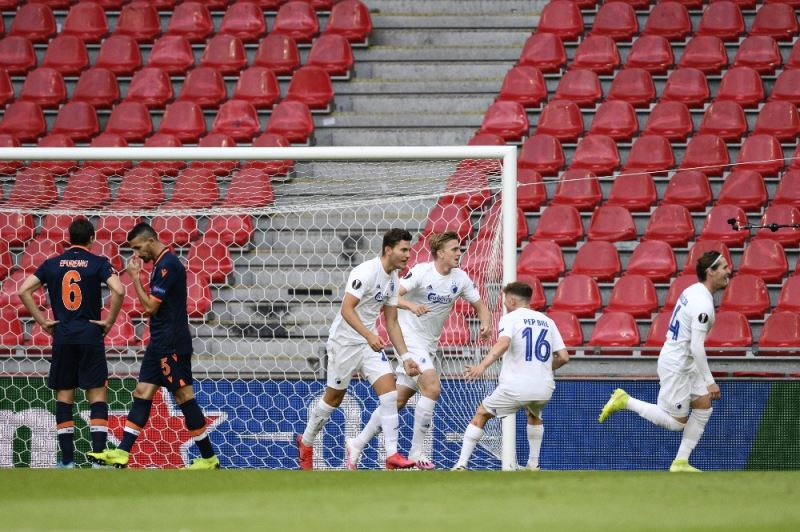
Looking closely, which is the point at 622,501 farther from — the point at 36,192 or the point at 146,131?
the point at 146,131

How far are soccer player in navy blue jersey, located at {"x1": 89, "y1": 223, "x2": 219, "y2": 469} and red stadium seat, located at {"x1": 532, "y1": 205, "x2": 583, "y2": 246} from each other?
158 inches

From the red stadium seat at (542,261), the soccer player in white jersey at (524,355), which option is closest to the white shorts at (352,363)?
the soccer player in white jersey at (524,355)

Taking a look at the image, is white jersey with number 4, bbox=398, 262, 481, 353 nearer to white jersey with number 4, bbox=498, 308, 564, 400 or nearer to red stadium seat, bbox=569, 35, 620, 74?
white jersey with number 4, bbox=498, 308, 564, 400

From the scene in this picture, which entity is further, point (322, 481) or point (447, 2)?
point (447, 2)

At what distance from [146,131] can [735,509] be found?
27.8 ft

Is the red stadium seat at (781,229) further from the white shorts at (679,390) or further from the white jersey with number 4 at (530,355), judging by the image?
the white jersey with number 4 at (530,355)

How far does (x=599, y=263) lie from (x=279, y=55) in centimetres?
443

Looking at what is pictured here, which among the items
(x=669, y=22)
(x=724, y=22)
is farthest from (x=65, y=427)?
(x=724, y=22)

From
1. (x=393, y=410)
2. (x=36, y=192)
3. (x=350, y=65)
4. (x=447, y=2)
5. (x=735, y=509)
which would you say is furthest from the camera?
(x=447, y=2)

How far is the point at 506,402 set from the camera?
7.77m

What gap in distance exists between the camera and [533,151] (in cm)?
1145

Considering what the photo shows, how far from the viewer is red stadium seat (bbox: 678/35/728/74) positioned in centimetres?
1223

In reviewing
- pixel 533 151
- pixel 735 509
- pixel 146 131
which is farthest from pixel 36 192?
pixel 735 509

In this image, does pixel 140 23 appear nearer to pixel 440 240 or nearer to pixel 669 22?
pixel 669 22
